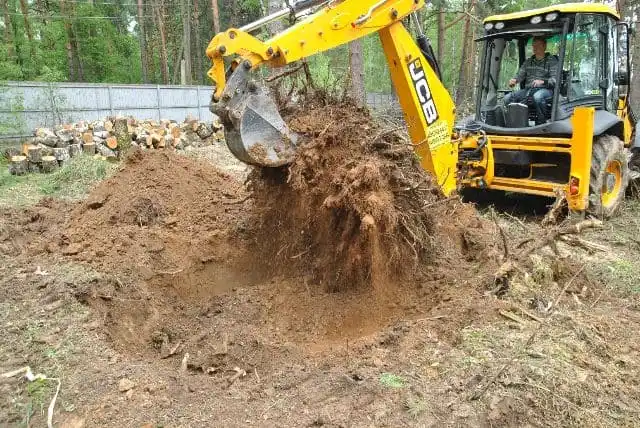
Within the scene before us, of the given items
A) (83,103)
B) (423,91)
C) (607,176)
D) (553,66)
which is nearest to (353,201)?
(423,91)

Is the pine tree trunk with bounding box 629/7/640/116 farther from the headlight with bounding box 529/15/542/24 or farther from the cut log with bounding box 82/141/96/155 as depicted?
the cut log with bounding box 82/141/96/155

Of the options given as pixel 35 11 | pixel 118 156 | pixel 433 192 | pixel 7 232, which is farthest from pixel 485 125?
pixel 35 11

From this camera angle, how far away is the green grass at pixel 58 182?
838 cm

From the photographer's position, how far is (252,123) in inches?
156

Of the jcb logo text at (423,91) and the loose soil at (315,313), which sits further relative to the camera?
the jcb logo text at (423,91)

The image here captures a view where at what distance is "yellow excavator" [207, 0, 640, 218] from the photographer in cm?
397

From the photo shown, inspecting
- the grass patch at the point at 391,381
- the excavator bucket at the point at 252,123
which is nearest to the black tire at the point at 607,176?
the excavator bucket at the point at 252,123

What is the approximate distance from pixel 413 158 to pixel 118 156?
8106mm

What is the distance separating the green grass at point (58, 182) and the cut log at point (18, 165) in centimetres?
11

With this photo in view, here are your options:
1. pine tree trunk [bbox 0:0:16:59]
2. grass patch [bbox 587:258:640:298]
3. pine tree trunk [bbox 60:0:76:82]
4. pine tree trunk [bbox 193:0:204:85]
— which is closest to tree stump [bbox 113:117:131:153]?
grass patch [bbox 587:258:640:298]

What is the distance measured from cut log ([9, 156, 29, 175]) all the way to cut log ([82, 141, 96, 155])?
107cm

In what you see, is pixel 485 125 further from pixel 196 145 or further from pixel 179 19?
pixel 179 19

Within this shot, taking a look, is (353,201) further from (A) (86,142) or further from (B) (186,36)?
(B) (186,36)

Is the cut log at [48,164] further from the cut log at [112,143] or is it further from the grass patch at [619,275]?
the grass patch at [619,275]
